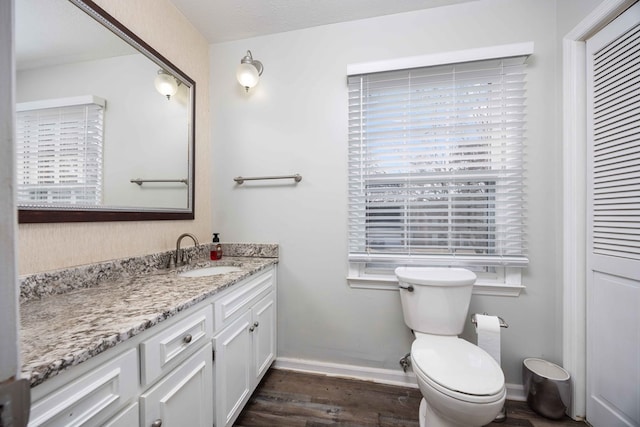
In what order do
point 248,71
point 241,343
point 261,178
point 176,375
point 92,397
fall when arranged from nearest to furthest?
point 92,397 < point 176,375 < point 241,343 < point 248,71 < point 261,178

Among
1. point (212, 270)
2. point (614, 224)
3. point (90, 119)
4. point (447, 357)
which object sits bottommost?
point (447, 357)

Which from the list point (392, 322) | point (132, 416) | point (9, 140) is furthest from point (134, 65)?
point (392, 322)

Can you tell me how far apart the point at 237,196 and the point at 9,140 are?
5.35 feet

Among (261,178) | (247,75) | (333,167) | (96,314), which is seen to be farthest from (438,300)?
(247,75)

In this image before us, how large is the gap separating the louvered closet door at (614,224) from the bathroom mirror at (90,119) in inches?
95.0

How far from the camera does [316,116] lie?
176 cm

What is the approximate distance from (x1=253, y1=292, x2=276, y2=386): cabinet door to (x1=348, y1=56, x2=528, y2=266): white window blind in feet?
2.15

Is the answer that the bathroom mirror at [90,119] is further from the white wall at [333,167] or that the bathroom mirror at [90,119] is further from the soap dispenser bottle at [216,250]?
the white wall at [333,167]

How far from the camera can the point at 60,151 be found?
101 centimetres

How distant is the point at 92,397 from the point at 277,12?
2.08 m

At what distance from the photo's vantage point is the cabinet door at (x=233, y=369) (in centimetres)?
112

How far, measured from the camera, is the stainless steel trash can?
4.40ft

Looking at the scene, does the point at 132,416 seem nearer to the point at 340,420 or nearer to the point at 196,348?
the point at 196,348

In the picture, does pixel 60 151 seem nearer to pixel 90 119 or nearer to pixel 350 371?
pixel 90 119
